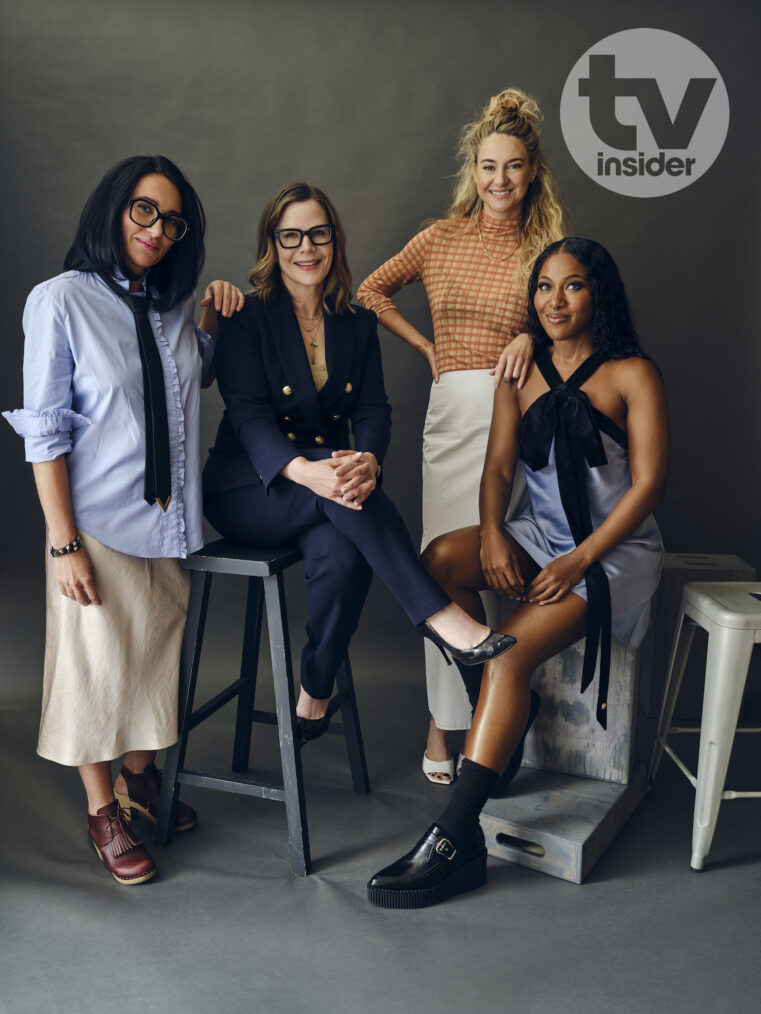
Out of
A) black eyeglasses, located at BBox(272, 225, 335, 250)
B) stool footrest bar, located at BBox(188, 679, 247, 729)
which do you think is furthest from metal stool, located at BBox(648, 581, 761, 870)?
black eyeglasses, located at BBox(272, 225, 335, 250)

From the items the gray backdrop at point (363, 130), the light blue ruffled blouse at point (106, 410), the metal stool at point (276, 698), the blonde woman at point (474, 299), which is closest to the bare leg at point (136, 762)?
the metal stool at point (276, 698)

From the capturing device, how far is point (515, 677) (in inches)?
86.3

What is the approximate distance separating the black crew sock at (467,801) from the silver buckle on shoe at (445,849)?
0.06 ft

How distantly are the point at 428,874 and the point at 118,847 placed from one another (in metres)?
0.71

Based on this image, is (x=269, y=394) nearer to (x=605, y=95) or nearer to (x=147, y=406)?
(x=147, y=406)

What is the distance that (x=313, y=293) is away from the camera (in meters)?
2.50

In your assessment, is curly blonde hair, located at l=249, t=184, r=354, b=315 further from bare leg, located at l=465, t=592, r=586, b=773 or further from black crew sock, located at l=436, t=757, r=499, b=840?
black crew sock, located at l=436, t=757, r=499, b=840

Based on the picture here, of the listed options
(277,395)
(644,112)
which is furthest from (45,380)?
(644,112)

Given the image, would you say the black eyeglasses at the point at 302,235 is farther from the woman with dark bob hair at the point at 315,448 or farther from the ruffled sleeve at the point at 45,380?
the ruffled sleeve at the point at 45,380

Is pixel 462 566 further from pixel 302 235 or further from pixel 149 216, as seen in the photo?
pixel 149 216

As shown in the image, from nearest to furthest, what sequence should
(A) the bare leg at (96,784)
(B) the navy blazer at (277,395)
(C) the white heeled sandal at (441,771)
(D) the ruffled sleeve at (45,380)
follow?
(D) the ruffled sleeve at (45,380) < (A) the bare leg at (96,784) < (B) the navy blazer at (277,395) < (C) the white heeled sandal at (441,771)

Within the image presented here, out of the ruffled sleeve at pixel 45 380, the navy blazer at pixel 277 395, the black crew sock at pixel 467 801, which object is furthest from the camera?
the navy blazer at pixel 277 395

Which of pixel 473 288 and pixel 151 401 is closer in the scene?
pixel 151 401

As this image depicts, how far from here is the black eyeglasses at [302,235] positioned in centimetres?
240
